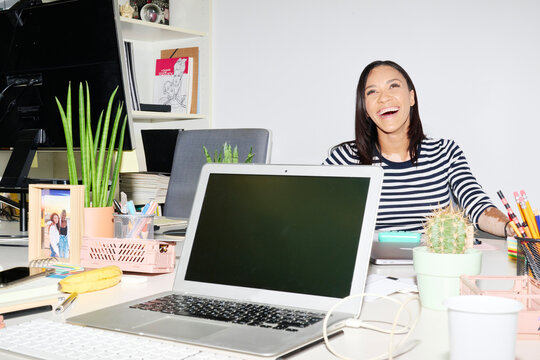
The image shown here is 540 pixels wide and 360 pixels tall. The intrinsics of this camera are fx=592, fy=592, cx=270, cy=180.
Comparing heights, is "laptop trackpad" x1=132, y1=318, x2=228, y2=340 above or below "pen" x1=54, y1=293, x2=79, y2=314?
above

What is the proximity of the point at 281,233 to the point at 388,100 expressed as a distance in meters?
1.50

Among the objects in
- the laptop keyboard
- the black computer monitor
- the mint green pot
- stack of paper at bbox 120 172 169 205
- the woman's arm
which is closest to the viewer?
the laptop keyboard

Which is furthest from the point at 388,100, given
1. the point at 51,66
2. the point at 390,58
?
the point at 51,66

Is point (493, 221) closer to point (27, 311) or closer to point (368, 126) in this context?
point (368, 126)

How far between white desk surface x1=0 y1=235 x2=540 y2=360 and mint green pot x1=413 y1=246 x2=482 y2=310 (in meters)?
0.02

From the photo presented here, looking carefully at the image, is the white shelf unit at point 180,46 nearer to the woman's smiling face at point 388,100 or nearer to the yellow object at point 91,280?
the woman's smiling face at point 388,100

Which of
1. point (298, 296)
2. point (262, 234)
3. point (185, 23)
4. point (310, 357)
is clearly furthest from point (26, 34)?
point (185, 23)

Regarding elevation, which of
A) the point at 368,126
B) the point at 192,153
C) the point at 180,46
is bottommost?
the point at 192,153

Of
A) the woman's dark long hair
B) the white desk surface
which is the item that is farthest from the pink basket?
the woman's dark long hair

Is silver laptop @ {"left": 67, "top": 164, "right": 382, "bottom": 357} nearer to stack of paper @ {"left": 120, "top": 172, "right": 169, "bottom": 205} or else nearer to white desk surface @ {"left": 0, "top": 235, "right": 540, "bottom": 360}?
white desk surface @ {"left": 0, "top": 235, "right": 540, "bottom": 360}

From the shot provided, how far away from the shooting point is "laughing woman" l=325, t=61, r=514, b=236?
2.23 metres

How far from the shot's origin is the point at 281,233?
91 cm

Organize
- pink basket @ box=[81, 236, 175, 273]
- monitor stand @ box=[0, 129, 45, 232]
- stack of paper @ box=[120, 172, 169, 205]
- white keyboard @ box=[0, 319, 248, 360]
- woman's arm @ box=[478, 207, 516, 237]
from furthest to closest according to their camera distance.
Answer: stack of paper @ box=[120, 172, 169, 205]
woman's arm @ box=[478, 207, 516, 237]
monitor stand @ box=[0, 129, 45, 232]
pink basket @ box=[81, 236, 175, 273]
white keyboard @ box=[0, 319, 248, 360]

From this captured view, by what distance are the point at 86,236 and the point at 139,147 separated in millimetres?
1979
